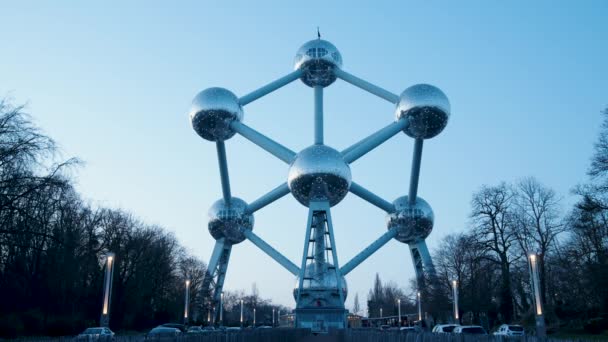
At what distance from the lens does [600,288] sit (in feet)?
77.7

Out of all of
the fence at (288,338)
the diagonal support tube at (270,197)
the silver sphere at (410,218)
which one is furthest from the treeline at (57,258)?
the silver sphere at (410,218)

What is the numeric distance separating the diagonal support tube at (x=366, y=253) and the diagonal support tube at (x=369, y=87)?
9.74 metres

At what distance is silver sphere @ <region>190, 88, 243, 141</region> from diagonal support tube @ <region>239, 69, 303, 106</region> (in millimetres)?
555

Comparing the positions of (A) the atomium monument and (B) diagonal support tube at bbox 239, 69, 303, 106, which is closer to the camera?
(A) the atomium monument

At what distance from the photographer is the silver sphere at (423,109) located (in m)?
36.0

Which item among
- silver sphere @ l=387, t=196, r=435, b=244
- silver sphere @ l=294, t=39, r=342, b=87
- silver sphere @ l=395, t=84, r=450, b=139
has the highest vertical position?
silver sphere @ l=294, t=39, r=342, b=87

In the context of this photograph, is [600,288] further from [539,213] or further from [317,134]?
[317,134]

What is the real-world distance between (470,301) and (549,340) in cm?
2399

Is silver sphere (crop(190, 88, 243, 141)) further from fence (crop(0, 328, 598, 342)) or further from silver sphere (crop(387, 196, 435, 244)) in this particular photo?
fence (crop(0, 328, 598, 342))

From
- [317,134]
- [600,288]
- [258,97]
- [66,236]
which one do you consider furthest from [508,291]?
[66,236]

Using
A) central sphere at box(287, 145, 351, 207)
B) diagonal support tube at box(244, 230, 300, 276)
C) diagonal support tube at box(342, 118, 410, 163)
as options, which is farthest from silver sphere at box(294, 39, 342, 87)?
diagonal support tube at box(244, 230, 300, 276)

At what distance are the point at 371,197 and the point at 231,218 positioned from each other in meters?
9.96

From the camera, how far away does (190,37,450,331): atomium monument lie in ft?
114

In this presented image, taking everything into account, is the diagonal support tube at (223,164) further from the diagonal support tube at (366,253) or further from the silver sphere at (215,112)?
the diagonal support tube at (366,253)
